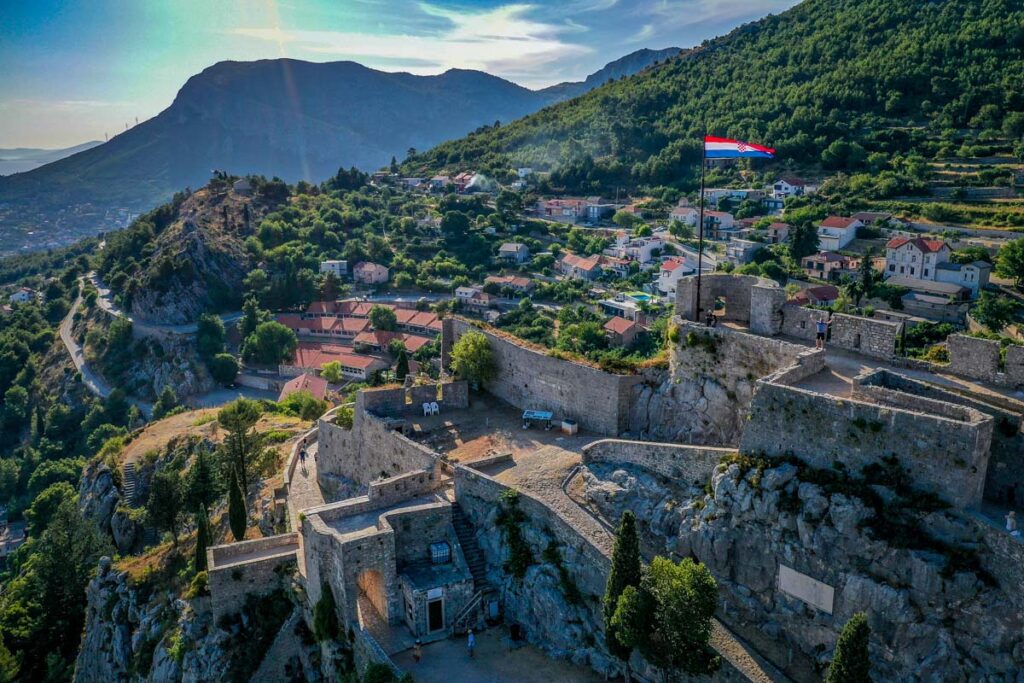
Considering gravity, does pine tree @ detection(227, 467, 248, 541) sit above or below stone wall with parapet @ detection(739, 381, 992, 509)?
below

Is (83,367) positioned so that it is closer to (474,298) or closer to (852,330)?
(474,298)

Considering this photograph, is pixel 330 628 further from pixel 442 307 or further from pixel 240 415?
pixel 442 307

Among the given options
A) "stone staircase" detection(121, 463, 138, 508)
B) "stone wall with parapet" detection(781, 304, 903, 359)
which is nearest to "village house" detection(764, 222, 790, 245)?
"stone wall with parapet" detection(781, 304, 903, 359)

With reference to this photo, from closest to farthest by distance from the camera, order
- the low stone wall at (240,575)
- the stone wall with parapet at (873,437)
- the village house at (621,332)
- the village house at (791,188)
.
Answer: the stone wall with parapet at (873,437)
the low stone wall at (240,575)
the village house at (621,332)
the village house at (791,188)

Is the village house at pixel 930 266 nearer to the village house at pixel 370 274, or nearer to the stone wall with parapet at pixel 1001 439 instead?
the stone wall with parapet at pixel 1001 439

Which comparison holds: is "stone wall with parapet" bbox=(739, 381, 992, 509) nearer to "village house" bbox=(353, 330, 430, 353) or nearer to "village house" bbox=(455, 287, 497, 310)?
"village house" bbox=(353, 330, 430, 353)

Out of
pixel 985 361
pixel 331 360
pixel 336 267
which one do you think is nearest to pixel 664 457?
pixel 985 361

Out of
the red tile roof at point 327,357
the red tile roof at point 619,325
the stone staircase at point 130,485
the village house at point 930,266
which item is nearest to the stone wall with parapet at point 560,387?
the stone staircase at point 130,485
